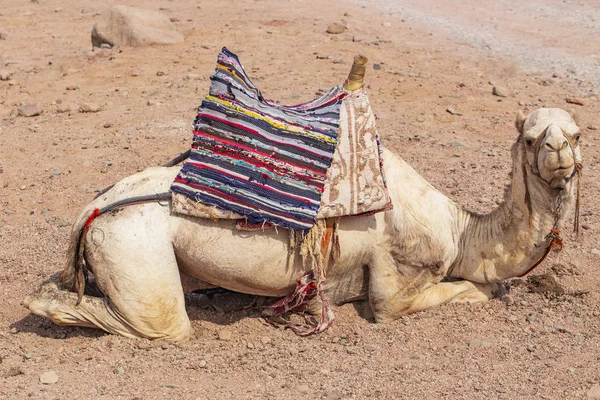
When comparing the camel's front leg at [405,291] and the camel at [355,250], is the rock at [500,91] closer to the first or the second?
the camel at [355,250]

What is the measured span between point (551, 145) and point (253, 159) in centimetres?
182

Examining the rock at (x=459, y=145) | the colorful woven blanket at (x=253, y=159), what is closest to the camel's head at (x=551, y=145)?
the colorful woven blanket at (x=253, y=159)

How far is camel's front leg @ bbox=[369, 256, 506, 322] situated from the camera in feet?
18.3

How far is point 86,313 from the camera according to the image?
17.5 feet

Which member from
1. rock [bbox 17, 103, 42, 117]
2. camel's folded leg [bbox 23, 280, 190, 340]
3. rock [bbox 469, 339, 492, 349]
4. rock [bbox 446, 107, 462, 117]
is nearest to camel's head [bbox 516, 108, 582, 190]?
rock [bbox 469, 339, 492, 349]

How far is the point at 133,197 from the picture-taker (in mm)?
5172

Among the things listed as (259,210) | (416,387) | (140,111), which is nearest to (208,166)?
(259,210)

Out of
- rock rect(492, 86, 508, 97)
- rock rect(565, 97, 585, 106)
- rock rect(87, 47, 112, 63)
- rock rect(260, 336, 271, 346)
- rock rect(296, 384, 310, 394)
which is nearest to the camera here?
rock rect(296, 384, 310, 394)

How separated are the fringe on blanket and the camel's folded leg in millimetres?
726

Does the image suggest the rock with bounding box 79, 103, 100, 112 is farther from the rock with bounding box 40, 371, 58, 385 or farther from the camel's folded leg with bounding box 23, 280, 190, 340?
the rock with bounding box 40, 371, 58, 385

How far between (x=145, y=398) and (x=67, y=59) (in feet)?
31.9

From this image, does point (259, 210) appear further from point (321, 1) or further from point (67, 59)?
point (321, 1)

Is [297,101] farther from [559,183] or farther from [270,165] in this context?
[559,183]

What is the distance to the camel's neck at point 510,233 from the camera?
5219 millimetres
